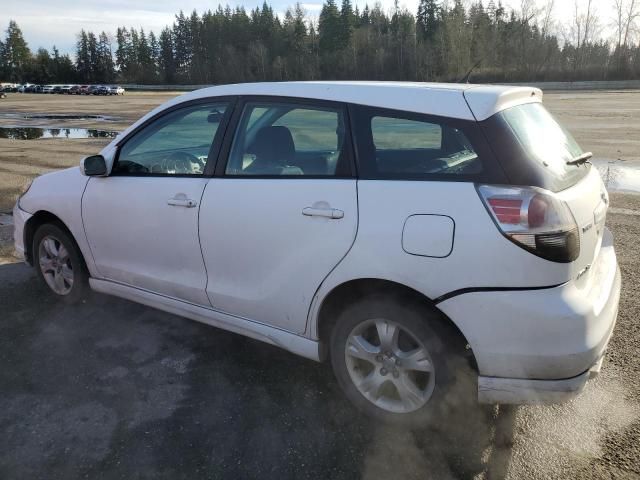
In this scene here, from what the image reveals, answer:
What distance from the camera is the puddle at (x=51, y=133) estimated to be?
17227mm

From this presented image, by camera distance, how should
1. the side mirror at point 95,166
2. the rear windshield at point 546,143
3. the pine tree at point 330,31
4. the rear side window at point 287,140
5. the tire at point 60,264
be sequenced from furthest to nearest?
the pine tree at point 330,31
the tire at point 60,264
the side mirror at point 95,166
the rear side window at point 287,140
the rear windshield at point 546,143

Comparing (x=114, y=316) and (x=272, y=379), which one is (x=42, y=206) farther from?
(x=272, y=379)

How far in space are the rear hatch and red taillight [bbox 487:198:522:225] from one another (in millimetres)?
109

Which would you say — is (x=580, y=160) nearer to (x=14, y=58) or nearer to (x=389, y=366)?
(x=389, y=366)

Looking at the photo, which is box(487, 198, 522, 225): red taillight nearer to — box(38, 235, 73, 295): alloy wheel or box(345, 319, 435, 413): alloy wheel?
box(345, 319, 435, 413): alloy wheel

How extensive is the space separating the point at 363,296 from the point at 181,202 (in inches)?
52.9

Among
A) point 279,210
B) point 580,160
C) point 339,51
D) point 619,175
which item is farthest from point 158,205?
point 339,51

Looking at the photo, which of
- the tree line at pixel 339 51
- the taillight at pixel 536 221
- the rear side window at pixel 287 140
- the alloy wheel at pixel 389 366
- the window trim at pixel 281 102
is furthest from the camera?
the tree line at pixel 339 51

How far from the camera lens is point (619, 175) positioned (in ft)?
29.7

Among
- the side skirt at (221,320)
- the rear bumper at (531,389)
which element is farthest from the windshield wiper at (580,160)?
the side skirt at (221,320)

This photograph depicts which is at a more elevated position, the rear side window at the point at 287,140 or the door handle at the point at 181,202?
the rear side window at the point at 287,140

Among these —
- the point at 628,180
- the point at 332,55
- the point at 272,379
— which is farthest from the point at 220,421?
the point at 332,55

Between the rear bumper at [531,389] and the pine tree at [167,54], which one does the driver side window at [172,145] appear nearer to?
the rear bumper at [531,389]

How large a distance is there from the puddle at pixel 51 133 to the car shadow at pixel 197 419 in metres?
14.7
